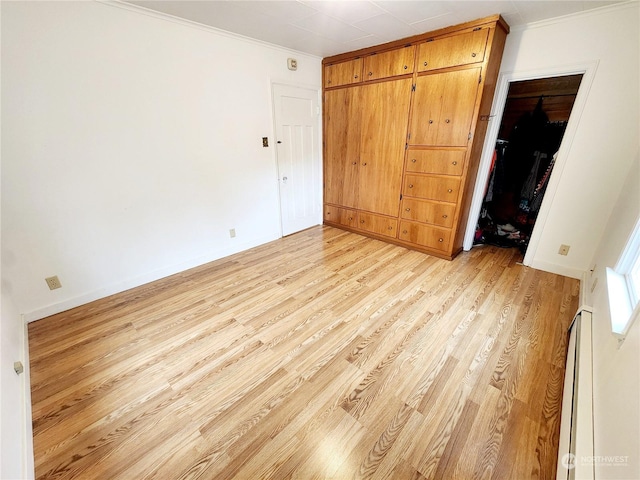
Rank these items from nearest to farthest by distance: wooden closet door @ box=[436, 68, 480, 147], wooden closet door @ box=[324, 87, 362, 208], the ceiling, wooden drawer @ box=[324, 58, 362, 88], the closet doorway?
the ceiling < wooden closet door @ box=[436, 68, 480, 147] < the closet doorway < wooden drawer @ box=[324, 58, 362, 88] < wooden closet door @ box=[324, 87, 362, 208]

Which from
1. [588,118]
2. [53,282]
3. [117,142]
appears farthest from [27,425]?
[588,118]

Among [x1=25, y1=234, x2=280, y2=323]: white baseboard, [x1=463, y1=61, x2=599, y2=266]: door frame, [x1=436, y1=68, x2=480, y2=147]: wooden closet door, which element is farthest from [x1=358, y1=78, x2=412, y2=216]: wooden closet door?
[x1=25, y1=234, x2=280, y2=323]: white baseboard

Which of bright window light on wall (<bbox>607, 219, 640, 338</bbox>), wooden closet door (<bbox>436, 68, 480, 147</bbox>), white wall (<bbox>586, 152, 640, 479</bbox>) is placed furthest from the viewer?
wooden closet door (<bbox>436, 68, 480, 147</bbox>)

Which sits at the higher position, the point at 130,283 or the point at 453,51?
the point at 453,51

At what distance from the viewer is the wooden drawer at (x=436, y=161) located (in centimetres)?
268

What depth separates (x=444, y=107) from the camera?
2648 mm

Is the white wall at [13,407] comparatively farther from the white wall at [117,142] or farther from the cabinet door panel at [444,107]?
the cabinet door panel at [444,107]

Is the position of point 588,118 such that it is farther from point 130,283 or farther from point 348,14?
point 130,283

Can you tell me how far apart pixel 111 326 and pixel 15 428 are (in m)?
0.96

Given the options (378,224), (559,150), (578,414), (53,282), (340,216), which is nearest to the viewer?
(578,414)

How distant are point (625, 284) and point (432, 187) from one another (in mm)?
1730

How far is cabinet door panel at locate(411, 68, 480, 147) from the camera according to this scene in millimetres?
2482

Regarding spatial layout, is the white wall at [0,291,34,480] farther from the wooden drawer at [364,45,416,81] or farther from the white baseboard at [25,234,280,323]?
the wooden drawer at [364,45,416,81]

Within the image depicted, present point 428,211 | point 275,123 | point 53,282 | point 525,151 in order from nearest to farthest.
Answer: point 53,282 < point 428,211 < point 275,123 < point 525,151
